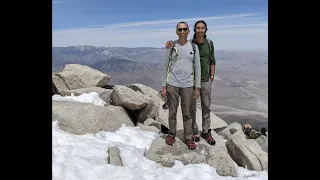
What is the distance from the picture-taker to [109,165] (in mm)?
6203

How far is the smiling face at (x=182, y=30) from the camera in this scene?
689cm

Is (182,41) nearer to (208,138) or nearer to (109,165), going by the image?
(208,138)

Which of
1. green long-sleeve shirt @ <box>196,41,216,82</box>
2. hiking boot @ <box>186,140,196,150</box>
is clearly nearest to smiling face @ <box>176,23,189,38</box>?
green long-sleeve shirt @ <box>196,41,216,82</box>

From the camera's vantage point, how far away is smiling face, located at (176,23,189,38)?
6.89m

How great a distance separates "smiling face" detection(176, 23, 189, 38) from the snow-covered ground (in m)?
2.54

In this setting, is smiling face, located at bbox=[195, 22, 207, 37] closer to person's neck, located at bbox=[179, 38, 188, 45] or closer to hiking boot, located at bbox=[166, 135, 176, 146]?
person's neck, located at bbox=[179, 38, 188, 45]

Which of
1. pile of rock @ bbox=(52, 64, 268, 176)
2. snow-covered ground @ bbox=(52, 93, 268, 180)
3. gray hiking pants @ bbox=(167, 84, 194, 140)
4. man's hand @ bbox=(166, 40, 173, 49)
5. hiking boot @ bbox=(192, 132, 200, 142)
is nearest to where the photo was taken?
snow-covered ground @ bbox=(52, 93, 268, 180)

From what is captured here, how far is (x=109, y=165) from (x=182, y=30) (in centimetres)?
290

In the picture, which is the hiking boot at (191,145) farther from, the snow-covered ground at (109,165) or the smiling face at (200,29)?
the smiling face at (200,29)
